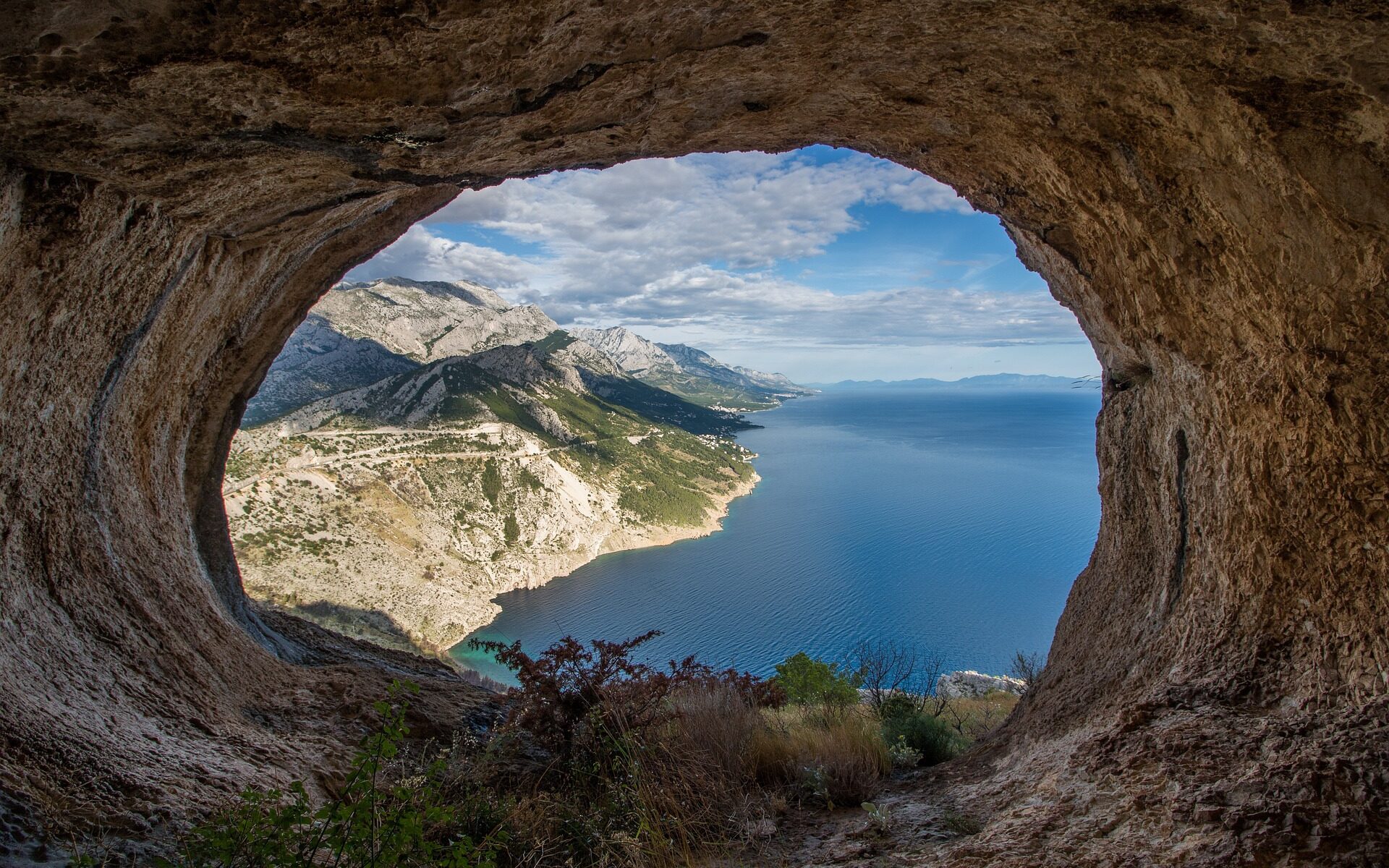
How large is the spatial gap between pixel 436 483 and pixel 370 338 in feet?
286

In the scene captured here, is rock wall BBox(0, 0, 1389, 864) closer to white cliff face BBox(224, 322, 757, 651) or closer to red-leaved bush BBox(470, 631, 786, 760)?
red-leaved bush BBox(470, 631, 786, 760)

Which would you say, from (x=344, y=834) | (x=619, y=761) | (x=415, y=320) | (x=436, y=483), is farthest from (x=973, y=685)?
(x=415, y=320)

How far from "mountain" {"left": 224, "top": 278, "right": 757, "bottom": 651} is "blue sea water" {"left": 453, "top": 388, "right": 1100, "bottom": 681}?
4652mm

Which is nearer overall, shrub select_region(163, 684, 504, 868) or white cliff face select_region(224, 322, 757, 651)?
shrub select_region(163, 684, 504, 868)

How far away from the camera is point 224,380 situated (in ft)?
30.8

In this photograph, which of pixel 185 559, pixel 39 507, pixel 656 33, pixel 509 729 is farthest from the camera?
pixel 185 559

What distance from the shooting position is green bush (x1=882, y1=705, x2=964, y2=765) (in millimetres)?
8312

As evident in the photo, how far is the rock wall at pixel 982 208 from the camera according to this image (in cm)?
364

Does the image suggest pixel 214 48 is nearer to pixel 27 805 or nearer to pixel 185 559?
pixel 27 805

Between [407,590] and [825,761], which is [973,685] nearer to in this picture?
[825,761]

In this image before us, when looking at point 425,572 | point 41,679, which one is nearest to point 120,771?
point 41,679

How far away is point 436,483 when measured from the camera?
64.0 m

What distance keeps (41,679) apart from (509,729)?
3693mm

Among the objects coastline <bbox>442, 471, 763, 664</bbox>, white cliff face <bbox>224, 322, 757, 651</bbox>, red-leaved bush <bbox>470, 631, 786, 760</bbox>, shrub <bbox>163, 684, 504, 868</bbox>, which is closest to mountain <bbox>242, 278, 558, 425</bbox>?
white cliff face <bbox>224, 322, 757, 651</bbox>
